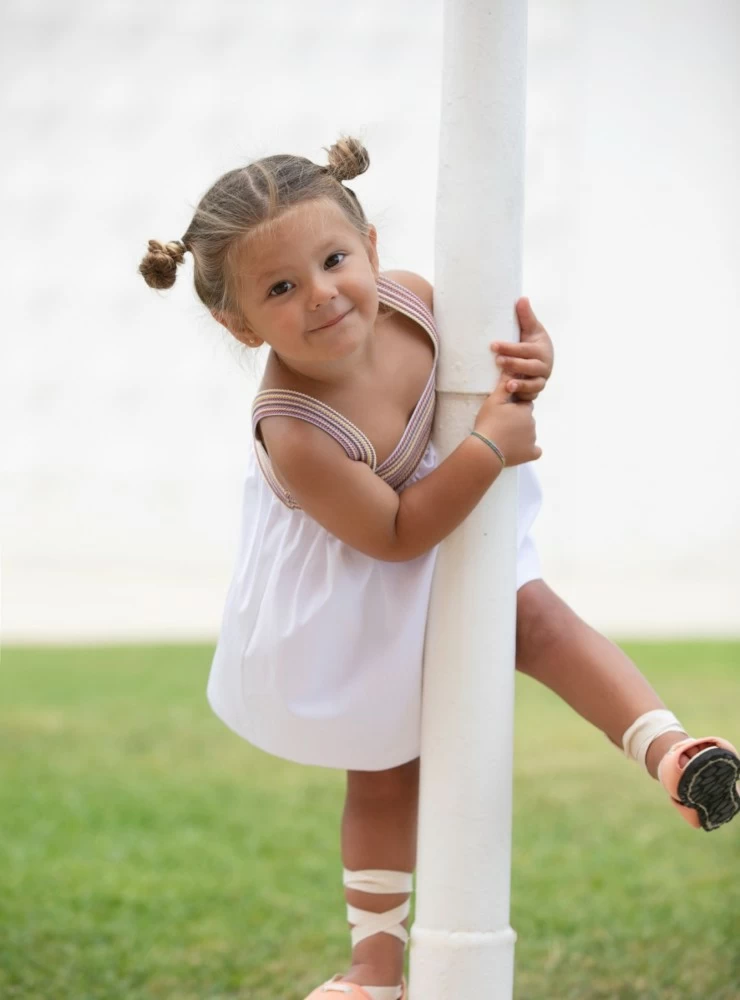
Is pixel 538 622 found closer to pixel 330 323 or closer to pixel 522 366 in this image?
pixel 522 366

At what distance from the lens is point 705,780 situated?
63.9 inches

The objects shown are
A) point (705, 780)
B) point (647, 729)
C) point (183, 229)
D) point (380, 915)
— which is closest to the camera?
point (705, 780)

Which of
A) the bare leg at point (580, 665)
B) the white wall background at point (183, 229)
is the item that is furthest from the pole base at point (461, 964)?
the white wall background at point (183, 229)

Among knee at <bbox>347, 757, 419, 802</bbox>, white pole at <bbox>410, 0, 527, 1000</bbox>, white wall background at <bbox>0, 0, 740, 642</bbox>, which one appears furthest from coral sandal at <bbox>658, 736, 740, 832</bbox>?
white wall background at <bbox>0, 0, 740, 642</bbox>

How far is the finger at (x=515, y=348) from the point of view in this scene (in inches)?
66.7

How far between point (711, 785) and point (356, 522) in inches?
21.3

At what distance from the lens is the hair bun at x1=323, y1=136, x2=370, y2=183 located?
1.79 meters

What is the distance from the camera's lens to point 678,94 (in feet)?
26.9

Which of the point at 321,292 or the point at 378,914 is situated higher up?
the point at 321,292

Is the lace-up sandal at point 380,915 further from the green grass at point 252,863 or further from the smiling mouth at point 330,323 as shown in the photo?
the smiling mouth at point 330,323

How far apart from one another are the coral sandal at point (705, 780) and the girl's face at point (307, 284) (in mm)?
661

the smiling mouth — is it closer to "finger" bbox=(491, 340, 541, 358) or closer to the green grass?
"finger" bbox=(491, 340, 541, 358)

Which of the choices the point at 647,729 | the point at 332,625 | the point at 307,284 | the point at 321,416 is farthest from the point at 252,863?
the point at 307,284

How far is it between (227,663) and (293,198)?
69 centimetres
